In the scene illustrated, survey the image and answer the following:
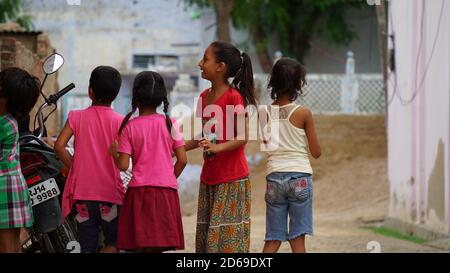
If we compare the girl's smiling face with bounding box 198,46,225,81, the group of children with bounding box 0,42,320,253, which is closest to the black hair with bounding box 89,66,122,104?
the group of children with bounding box 0,42,320,253

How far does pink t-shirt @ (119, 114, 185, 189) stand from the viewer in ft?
21.2

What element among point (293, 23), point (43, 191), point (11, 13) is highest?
point (293, 23)

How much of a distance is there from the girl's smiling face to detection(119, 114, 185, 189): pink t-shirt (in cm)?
46

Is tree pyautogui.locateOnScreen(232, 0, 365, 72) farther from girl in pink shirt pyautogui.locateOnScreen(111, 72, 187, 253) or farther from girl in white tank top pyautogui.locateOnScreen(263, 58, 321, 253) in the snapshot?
girl in pink shirt pyautogui.locateOnScreen(111, 72, 187, 253)

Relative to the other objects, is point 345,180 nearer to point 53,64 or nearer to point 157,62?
point 157,62

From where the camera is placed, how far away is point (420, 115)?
14.0 m

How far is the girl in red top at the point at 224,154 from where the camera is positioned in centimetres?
663

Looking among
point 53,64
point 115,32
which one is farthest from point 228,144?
point 115,32

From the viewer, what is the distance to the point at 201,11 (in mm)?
30312

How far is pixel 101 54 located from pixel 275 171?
78.2 feet

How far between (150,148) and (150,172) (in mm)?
158

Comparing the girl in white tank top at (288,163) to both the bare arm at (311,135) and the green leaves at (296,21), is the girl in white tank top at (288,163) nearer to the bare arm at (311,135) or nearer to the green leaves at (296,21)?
the bare arm at (311,135)

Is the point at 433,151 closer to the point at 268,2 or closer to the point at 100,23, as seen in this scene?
the point at 268,2
